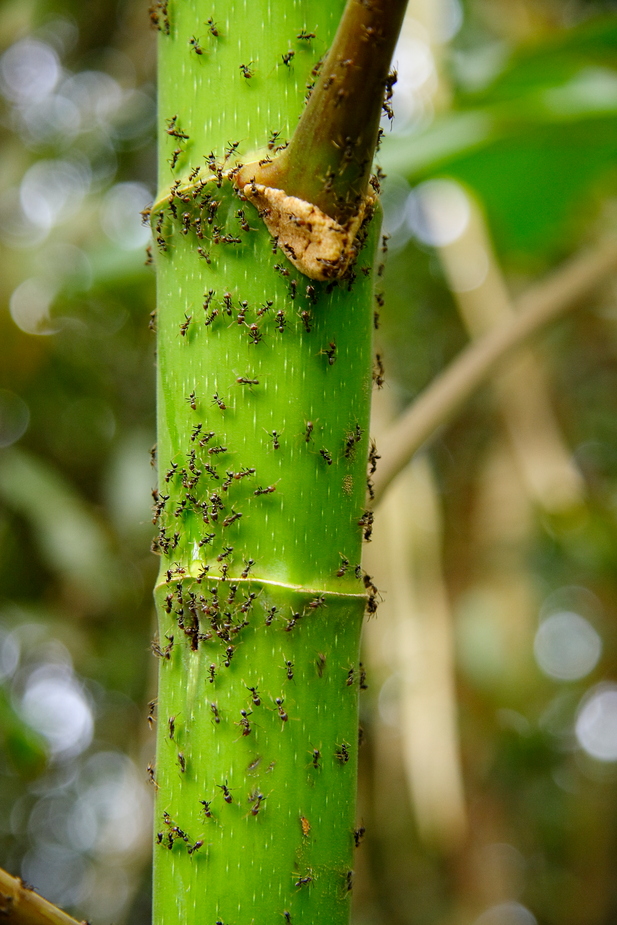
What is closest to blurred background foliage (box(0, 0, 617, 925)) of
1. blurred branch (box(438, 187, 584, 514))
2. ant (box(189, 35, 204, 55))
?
blurred branch (box(438, 187, 584, 514))

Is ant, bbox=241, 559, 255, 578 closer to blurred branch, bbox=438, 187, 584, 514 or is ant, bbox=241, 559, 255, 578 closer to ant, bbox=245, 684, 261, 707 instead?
ant, bbox=245, 684, 261, 707

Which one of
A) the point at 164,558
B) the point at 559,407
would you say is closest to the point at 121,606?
the point at 559,407

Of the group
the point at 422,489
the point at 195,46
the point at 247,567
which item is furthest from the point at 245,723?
the point at 422,489

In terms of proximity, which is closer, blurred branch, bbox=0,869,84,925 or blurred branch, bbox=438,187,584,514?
blurred branch, bbox=0,869,84,925

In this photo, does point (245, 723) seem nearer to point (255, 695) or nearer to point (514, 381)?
point (255, 695)

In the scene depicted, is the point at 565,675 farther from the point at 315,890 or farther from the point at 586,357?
the point at 315,890
